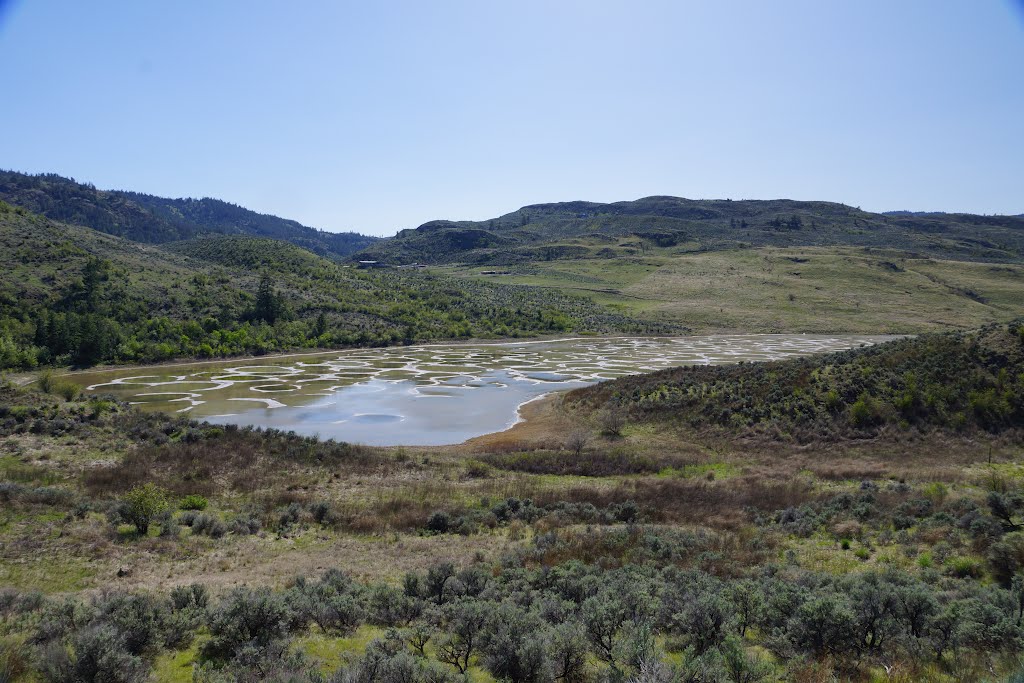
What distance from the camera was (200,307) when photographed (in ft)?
251

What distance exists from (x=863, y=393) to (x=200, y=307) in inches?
2991

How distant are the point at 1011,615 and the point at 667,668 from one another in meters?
5.62

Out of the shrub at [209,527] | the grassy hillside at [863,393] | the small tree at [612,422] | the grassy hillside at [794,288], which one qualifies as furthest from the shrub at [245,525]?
the grassy hillside at [794,288]

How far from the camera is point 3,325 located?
191 ft

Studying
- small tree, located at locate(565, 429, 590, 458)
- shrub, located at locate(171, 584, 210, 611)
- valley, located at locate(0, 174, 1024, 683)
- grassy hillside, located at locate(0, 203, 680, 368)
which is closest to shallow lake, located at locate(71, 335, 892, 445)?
valley, located at locate(0, 174, 1024, 683)

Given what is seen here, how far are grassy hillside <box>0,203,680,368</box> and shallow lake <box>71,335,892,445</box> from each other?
5568 millimetres

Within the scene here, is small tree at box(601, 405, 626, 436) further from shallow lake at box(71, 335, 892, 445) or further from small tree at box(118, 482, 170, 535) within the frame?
small tree at box(118, 482, 170, 535)

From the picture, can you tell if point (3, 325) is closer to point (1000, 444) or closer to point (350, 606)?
point (350, 606)

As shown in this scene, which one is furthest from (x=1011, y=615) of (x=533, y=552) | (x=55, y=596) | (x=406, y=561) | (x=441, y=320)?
(x=441, y=320)

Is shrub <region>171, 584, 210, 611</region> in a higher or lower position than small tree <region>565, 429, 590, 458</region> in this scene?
higher

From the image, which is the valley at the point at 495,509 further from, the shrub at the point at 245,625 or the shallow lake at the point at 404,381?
the shallow lake at the point at 404,381

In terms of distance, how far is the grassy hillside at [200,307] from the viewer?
198 feet

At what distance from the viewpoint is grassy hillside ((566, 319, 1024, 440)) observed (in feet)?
90.6

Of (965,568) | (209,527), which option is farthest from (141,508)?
(965,568)
